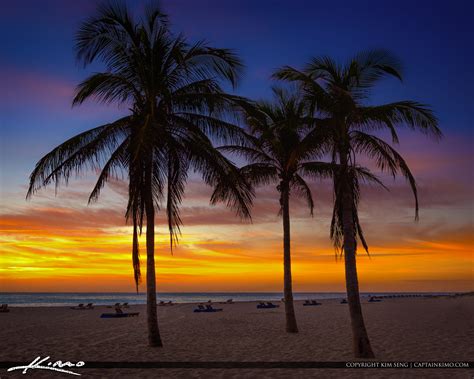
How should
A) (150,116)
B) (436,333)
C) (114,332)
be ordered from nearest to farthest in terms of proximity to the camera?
1. (150,116)
2. (436,333)
3. (114,332)

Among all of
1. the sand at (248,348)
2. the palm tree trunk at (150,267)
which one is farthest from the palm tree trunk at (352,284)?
the palm tree trunk at (150,267)

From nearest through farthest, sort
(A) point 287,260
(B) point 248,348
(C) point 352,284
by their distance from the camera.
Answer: (C) point 352,284, (B) point 248,348, (A) point 287,260

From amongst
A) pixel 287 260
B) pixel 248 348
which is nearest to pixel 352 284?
pixel 248 348

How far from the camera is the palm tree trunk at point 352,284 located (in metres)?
13.0

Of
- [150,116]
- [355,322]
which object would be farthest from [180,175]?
[355,322]

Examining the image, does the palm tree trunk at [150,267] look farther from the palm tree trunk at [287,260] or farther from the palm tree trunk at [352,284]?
the palm tree trunk at [352,284]

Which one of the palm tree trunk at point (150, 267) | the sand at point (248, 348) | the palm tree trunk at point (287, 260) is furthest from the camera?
the palm tree trunk at point (287, 260)

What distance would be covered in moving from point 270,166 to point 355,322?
874cm

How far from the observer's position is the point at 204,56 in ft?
50.2

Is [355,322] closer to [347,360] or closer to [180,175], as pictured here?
[347,360]

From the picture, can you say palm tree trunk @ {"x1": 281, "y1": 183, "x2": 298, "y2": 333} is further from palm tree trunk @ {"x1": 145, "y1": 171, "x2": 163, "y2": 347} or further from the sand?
palm tree trunk @ {"x1": 145, "y1": 171, "x2": 163, "y2": 347}

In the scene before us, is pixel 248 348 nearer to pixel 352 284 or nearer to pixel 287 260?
pixel 352 284

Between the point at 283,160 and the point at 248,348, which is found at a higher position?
the point at 283,160

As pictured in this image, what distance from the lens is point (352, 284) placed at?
13.2 metres
